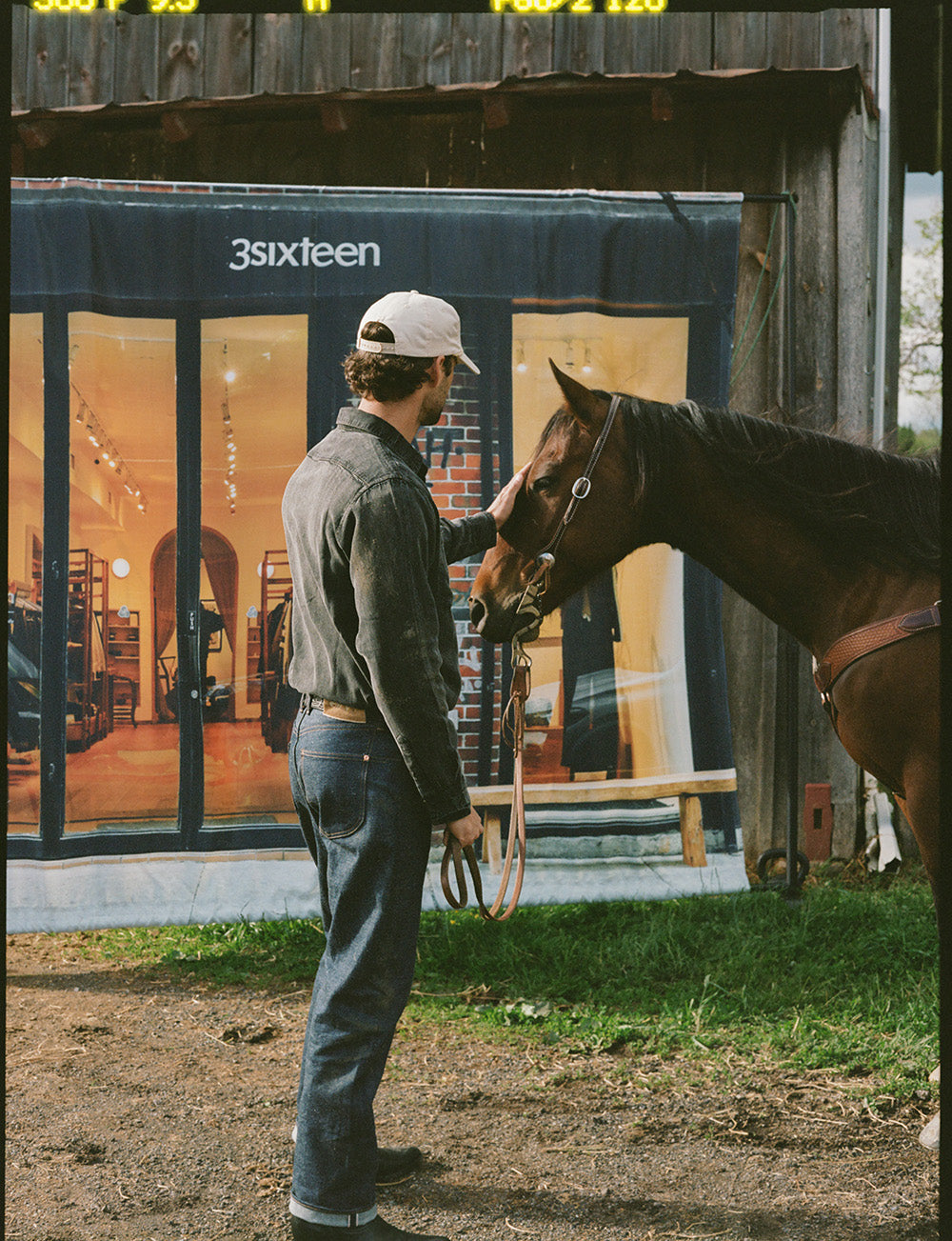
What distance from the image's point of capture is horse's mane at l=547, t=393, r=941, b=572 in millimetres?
2932

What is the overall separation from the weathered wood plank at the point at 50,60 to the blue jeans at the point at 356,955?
16.6ft

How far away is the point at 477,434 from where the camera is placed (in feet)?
16.5

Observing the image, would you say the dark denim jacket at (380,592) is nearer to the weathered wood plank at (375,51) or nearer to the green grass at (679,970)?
the green grass at (679,970)

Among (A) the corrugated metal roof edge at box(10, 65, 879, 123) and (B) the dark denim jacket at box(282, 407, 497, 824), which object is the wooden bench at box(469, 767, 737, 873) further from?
(A) the corrugated metal roof edge at box(10, 65, 879, 123)

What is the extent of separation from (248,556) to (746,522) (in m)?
2.63

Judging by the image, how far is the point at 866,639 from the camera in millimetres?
2832

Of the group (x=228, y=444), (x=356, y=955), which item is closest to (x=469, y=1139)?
(x=356, y=955)

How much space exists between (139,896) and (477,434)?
265 centimetres

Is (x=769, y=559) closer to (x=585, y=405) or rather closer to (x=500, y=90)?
(x=585, y=405)

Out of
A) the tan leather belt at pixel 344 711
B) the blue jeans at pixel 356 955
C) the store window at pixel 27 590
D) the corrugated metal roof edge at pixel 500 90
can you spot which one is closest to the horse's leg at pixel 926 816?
the blue jeans at pixel 356 955

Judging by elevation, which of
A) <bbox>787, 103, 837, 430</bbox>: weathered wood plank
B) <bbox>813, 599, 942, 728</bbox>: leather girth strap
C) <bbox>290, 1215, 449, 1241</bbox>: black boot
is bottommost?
<bbox>290, 1215, 449, 1241</bbox>: black boot

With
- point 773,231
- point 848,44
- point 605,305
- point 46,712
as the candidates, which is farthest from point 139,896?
point 848,44

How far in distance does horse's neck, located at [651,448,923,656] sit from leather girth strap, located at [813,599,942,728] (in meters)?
0.07

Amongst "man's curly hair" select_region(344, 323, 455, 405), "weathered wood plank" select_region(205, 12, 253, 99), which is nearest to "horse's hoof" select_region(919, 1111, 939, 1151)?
"man's curly hair" select_region(344, 323, 455, 405)
